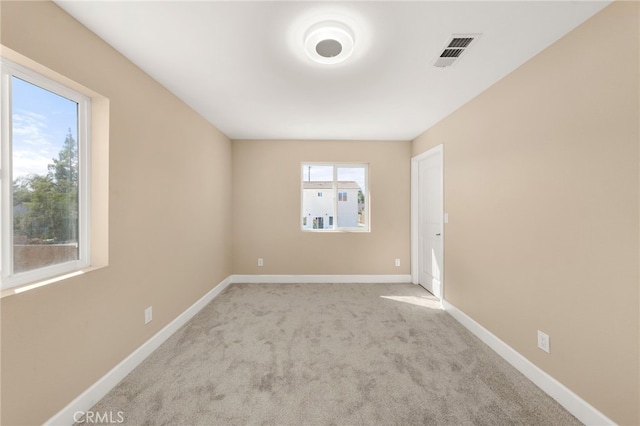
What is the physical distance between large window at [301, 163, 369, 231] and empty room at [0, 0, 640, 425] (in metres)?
1.56

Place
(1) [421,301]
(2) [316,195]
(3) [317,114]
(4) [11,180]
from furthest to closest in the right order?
(2) [316,195] < (1) [421,301] < (3) [317,114] < (4) [11,180]

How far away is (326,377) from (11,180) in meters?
2.32

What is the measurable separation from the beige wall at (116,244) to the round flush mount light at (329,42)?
147 cm

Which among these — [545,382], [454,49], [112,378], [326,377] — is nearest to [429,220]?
[545,382]

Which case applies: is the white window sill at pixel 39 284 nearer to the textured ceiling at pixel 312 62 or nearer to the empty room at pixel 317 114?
the empty room at pixel 317 114

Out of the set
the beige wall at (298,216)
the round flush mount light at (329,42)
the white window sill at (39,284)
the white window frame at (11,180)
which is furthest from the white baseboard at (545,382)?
the white window frame at (11,180)

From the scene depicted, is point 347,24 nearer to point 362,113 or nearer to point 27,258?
point 362,113

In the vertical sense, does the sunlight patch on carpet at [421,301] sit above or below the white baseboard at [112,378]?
below

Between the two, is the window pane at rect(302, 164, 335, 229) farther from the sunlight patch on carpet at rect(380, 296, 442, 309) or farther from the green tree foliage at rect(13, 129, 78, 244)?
the green tree foliage at rect(13, 129, 78, 244)

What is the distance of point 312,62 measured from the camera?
78.2 inches

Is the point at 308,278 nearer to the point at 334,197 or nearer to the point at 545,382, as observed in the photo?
the point at 334,197

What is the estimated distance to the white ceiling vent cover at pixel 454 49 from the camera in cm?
169

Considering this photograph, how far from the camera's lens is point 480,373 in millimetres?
1968

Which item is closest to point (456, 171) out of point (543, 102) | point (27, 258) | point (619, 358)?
point (543, 102)
